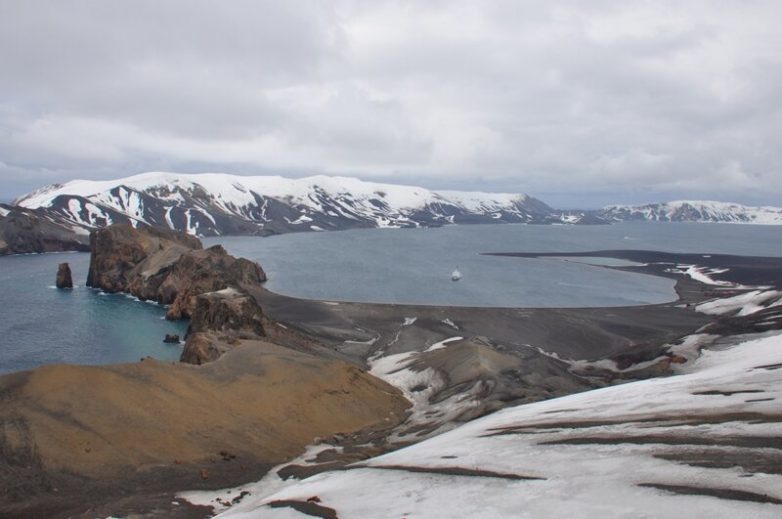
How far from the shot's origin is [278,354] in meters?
45.6

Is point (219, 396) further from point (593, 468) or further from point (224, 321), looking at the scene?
point (224, 321)

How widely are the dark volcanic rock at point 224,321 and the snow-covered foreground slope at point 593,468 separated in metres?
24.8

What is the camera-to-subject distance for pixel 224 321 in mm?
61531

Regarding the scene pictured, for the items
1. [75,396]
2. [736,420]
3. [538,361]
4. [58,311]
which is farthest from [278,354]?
[58,311]

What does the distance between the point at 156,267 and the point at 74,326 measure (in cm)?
3129

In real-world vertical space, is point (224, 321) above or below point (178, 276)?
below

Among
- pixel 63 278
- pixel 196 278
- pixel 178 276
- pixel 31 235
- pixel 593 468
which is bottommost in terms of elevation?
pixel 63 278

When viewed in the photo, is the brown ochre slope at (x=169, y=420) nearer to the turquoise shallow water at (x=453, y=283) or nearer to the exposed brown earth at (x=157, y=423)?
the exposed brown earth at (x=157, y=423)

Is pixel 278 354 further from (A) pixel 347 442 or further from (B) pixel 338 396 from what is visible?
(A) pixel 347 442

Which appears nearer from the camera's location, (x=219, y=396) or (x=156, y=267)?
(x=219, y=396)

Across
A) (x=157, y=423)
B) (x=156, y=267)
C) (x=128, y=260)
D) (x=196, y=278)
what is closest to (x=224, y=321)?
(x=157, y=423)

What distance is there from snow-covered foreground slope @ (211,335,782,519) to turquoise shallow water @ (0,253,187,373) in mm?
44538

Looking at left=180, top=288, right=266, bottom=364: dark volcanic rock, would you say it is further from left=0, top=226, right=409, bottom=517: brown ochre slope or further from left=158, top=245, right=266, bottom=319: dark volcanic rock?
left=158, top=245, right=266, bottom=319: dark volcanic rock

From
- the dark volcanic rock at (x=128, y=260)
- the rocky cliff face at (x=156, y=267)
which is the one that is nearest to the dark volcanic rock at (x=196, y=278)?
the rocky cliff face at (x=156, y=267)
